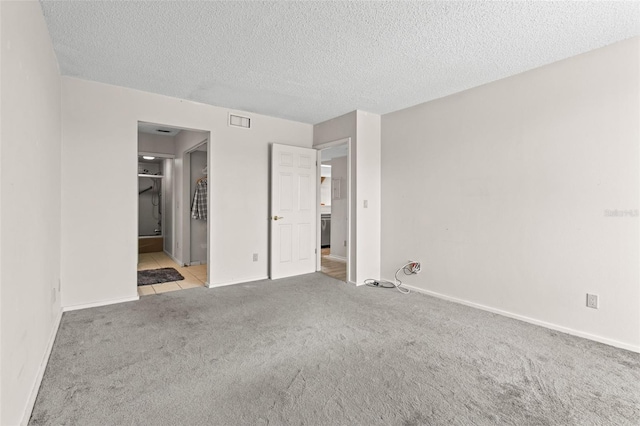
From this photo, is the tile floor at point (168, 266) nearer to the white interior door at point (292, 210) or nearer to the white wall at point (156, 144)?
the white interior door at point (292, 210)

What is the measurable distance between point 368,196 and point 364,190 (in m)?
0.11

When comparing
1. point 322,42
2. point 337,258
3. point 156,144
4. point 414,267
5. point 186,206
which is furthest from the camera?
point 337,258

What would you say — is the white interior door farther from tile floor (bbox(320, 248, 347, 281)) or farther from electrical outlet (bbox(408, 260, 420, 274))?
electrical outlet (bbox(408, 260, 420, 274))

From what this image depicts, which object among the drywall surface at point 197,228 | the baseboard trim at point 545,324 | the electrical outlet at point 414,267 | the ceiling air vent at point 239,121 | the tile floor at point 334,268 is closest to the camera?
the baseboard trim at point 545,324

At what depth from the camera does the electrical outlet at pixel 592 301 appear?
Result: 8.52 feet

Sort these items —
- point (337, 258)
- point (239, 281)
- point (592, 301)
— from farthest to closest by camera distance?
point (337, 258)
point (239, 281)
point (592, 301)

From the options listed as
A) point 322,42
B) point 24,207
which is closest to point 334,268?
point 322,42

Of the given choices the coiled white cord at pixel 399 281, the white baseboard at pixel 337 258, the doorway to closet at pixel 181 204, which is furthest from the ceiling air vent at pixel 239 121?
the white baseboard at pixel 337 258

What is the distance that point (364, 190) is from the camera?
4.35 m

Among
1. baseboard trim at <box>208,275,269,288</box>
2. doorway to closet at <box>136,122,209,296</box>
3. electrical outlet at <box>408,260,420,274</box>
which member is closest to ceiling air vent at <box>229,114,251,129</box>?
doorway to closet at <box>136,122,209,296</box>

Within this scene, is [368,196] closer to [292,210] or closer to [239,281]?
[292,210]

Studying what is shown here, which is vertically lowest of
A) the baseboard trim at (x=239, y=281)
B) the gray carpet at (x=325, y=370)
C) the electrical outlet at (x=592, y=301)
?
the gray carpet at (x=325, y=370)

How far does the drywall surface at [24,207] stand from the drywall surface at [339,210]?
4.55 metres

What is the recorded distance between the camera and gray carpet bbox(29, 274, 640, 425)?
5.48ft
